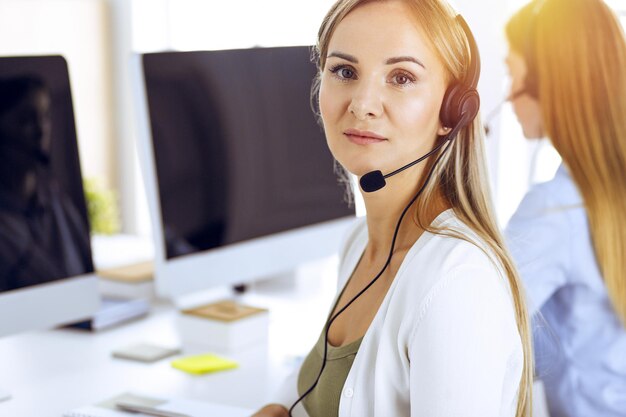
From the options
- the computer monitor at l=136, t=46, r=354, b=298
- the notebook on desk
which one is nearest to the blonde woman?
the notebook on desk

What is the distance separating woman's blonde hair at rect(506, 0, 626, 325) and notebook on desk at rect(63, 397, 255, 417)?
751 millimetres

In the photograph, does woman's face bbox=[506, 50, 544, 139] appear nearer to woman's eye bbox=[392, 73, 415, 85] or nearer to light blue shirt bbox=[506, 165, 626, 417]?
light blue shirt bbox=[506, 165, 626, 417]

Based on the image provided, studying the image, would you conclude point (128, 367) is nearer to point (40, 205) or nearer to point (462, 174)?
point (40, 205)

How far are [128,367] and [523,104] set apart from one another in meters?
0.95

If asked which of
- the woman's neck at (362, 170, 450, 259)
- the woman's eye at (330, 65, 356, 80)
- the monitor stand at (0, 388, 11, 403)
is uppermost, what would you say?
the woman's eye at (330, 65, 356, 80)

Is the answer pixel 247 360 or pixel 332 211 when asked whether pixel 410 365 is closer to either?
pixel 247 360

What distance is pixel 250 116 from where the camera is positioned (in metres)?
1.74

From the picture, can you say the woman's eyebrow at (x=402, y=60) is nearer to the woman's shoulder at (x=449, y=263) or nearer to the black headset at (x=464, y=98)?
the black headset at (x=464, y=98)

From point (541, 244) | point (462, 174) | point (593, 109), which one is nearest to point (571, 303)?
point (541, 244)

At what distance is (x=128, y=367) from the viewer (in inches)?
64.2

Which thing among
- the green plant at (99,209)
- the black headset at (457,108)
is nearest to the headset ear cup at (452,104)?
the black headset at (457,108)

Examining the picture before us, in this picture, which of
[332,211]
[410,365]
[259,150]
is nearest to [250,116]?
[259,150]

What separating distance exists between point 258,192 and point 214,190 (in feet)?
0.41

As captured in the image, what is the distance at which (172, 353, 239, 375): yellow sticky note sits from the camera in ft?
5.24
